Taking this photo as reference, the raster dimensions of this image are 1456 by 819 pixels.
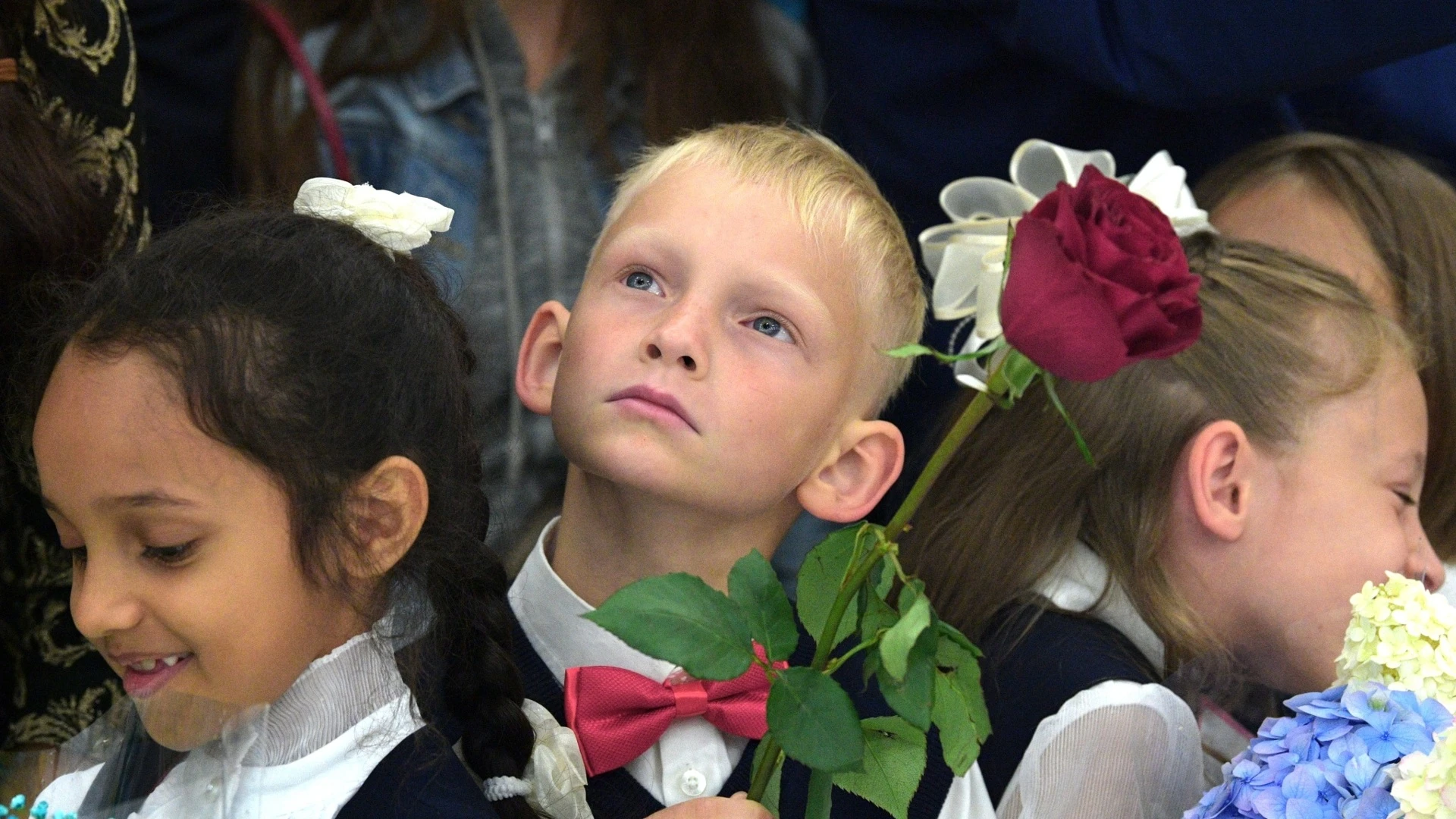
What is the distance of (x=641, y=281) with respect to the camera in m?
1.62

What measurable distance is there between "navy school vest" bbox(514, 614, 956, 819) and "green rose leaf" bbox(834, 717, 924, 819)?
0.37 meters

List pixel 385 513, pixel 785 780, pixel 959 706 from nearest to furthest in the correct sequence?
pixel 959 706, pixel 385 513, pixel 785 780

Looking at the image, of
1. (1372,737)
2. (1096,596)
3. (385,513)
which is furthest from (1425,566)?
(385,513)

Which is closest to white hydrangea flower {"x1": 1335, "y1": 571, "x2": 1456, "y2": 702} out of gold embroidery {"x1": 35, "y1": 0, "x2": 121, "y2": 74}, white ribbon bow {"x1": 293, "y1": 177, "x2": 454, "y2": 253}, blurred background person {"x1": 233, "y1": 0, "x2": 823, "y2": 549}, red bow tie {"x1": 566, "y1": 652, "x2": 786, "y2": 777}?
red bow tie {"x1": 566, "y1": 652, "x2": 786, "y2": 777}

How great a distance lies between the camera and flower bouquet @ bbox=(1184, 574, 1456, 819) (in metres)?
1.21

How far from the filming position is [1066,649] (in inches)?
67.2

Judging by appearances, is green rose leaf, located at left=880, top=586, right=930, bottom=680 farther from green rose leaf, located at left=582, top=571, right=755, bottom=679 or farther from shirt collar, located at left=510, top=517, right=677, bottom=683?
shirt collar, located at left=510, top=517, right=677, bottom=683

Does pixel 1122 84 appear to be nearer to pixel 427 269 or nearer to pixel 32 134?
pixel 427 269

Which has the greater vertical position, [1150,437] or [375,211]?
[375,211]

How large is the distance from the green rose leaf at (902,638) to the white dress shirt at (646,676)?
1.95 ft

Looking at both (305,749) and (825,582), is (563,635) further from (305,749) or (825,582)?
(825,582)

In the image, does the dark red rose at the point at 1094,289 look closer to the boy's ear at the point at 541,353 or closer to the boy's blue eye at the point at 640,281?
the boy's blue eye at the point at 640,281

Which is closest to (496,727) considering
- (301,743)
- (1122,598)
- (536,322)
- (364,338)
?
(301,743)

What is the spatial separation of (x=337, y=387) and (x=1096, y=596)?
2.93ft
